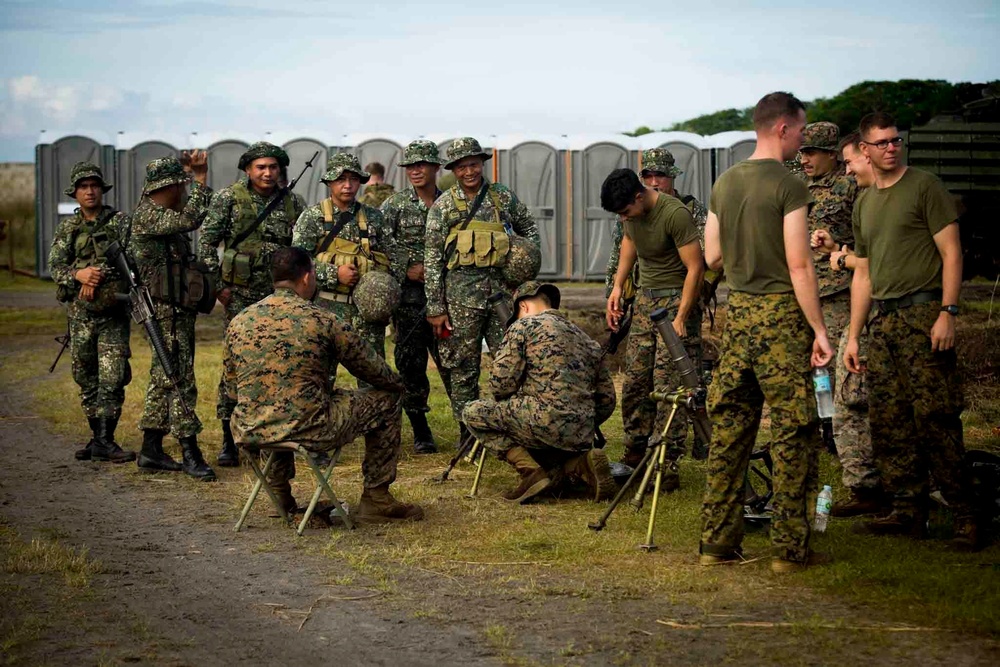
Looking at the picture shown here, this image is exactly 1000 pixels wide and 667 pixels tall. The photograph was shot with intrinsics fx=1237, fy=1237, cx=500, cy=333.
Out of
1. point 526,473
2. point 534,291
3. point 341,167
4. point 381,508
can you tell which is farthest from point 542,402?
point 341,167

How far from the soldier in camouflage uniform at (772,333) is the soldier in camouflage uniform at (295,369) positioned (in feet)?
7.04

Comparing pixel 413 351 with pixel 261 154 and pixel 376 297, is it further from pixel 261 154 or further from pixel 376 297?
pixel 261 154

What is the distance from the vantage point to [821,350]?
580 centimetres

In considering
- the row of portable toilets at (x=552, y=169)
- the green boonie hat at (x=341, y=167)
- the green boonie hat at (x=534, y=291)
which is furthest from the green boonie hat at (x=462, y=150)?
the row of portable toilets at (x=552, y=169)

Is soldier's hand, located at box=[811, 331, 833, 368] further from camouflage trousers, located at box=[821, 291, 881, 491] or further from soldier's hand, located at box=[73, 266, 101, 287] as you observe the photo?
soldier's hand, located at box=[73, 266, 101, 287]

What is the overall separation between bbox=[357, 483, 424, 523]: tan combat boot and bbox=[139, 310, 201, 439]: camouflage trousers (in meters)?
2.12

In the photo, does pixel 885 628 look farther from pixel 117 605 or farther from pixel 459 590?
pixel 117 605

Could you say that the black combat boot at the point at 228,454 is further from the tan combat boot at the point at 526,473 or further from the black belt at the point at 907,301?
the black belt at the point at 907,301

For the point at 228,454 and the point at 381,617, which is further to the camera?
the point at 228,454

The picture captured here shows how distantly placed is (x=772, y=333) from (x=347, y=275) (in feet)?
14.1

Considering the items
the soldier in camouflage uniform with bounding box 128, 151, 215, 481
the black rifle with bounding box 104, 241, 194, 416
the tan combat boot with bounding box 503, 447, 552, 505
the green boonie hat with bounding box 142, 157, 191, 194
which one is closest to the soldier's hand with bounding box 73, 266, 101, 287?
the black rifle with bounding box 104, 241, 194, 416

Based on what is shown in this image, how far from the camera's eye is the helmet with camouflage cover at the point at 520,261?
9.43m

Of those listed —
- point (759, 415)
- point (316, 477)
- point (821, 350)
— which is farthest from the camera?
point (316, 477)

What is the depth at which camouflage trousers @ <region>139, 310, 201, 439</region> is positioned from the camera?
9094 millimetres
